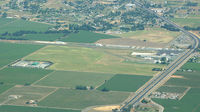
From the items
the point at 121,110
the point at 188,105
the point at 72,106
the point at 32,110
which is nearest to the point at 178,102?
the point at 188,105

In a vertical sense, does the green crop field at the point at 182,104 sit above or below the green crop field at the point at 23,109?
above

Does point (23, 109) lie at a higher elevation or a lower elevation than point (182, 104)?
lower

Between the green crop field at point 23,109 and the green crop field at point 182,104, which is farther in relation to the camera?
the green crop field at point 23,109

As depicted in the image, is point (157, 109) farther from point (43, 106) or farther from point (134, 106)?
point (43, 106)

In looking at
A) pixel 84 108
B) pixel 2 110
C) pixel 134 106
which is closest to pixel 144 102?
pixel 134 106

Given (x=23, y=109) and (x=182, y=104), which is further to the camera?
(x=182, y=104)

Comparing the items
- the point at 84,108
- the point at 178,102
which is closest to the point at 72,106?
the point at 84,108

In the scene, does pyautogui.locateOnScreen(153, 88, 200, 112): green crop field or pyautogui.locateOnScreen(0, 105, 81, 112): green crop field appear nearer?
pyautogui.locateOnScreen(153, 88, 200, 112): green crop field

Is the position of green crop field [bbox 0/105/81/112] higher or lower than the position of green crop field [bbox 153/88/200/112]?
lower

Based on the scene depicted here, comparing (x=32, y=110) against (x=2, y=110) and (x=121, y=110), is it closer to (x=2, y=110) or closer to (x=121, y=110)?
(x=2, y=110)
